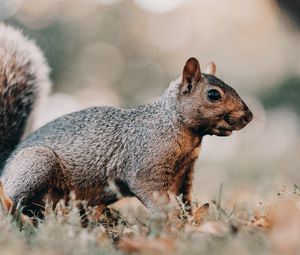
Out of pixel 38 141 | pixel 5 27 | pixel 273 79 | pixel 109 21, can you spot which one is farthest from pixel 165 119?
pixel 109 21

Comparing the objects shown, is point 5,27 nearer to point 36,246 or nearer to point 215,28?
point 36,246

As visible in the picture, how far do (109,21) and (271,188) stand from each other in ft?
19.1

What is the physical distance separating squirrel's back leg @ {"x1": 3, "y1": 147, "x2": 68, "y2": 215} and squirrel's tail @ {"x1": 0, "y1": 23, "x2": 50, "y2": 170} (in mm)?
445

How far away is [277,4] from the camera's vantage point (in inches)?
198

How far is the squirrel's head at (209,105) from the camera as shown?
9.57 feet

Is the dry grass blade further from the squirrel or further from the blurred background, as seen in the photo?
the blurred background

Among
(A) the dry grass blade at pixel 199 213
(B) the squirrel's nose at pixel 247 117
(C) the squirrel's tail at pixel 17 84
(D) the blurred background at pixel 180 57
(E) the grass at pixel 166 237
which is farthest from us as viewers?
(D) the blurred background at pixel 180 57

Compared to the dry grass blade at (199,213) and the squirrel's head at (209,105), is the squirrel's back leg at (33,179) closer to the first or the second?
the squirrel's head at (209,105)

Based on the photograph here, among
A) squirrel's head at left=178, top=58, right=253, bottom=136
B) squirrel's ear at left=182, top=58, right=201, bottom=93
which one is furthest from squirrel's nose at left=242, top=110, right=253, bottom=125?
squirrel's ear at left=182, top=58, right=201, bottom=93

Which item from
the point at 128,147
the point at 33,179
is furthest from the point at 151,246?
the point at 128,147

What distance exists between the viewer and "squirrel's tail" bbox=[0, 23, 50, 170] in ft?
11.4

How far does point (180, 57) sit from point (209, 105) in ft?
22.7

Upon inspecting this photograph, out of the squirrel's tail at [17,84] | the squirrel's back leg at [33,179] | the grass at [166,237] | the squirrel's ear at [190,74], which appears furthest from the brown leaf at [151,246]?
the squirrel's tail at [17,84]

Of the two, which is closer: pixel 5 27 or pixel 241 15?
pixel 5 27
